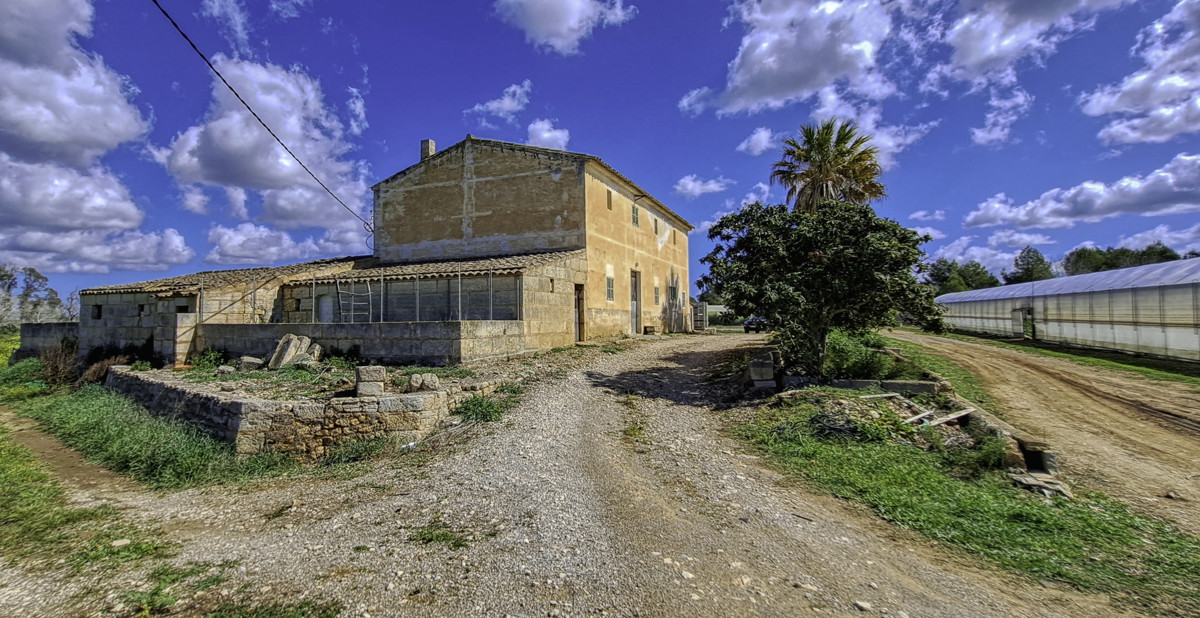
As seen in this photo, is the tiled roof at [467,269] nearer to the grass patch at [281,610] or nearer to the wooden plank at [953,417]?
the wooden plank at [953,417]

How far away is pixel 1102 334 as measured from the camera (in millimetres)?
16422

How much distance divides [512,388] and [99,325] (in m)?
18.5

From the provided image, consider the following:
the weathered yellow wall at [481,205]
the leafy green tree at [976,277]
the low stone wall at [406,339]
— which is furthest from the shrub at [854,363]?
the leafy green tree at [976,277]

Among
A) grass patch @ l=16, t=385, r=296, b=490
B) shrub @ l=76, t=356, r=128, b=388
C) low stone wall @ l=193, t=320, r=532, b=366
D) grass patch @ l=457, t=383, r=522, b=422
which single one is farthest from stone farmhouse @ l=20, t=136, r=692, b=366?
grass patch @ l=16, t=385, r=296, b=490

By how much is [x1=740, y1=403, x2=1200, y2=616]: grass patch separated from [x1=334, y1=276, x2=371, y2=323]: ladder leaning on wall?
13.6 metres

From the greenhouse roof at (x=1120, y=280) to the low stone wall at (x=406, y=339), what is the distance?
16851mm

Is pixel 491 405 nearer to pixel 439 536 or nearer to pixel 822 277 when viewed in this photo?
pixel 439 536

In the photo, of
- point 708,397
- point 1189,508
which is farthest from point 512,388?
point 1189,508

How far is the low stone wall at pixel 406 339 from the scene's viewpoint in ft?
41.1

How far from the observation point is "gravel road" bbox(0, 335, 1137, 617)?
3.84 metres

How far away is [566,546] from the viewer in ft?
15.4

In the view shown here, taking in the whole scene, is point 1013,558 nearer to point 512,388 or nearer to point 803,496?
point 803,496

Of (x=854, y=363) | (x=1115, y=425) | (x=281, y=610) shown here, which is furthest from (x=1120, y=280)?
(x=281, y=610)

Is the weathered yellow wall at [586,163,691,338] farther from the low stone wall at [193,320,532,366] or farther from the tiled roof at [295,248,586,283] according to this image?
the low stone wall at [193,320,532,366]
